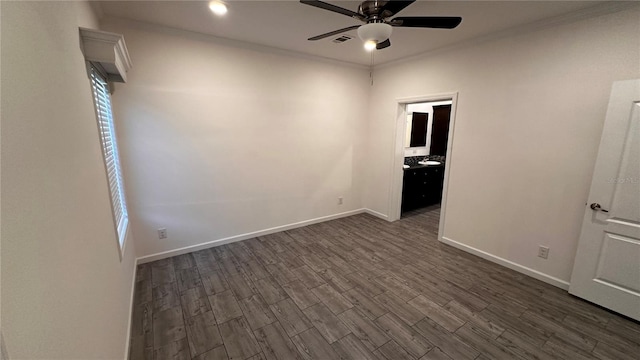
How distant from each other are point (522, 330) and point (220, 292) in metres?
2.68

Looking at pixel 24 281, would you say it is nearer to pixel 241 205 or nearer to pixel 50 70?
pixel 50 70

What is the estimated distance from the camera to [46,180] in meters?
0.83

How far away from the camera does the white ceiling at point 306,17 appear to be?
2.18 m

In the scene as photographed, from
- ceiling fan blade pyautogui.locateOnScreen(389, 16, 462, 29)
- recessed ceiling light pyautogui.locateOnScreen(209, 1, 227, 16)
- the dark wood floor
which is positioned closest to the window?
the dark wood floor

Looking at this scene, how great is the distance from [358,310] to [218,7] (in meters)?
2.99

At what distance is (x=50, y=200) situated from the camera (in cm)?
84

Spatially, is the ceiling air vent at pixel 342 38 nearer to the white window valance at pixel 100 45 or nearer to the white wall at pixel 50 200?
the white window valance at pixel 100 45

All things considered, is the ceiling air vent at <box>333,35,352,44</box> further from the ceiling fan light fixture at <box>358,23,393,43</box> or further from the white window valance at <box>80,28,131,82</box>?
the white window valance at <box>80,28,131,82</box>

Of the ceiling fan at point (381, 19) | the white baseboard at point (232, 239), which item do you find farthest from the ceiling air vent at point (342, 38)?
the white baseboard at point (232, 239)

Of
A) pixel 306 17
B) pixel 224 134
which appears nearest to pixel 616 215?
pixel 306 17

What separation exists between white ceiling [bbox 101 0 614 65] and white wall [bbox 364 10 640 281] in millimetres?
264

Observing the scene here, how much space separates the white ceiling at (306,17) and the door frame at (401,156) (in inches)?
26.4

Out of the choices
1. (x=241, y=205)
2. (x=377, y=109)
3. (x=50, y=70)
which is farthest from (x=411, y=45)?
(x=50, y=70)

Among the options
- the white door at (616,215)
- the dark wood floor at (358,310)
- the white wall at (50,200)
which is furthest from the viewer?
the white door at (616,215)
